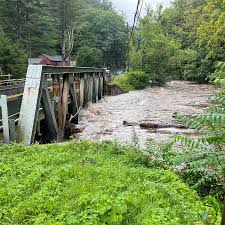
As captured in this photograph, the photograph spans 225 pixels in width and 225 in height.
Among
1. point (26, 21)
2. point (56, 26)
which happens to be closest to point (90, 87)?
point (26, 21)

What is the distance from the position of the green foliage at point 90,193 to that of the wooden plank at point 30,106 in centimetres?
243

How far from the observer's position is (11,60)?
33.3m

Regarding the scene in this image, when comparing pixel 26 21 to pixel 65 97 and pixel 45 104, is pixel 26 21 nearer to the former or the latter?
pixel 65 97

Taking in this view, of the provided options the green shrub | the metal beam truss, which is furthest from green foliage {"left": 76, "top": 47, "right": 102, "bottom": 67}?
the green shrub

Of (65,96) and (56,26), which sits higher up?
(56,26)

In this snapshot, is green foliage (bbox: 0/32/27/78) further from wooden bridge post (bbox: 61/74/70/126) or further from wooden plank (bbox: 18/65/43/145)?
wooden plank (bbox: 18/65/43/145)

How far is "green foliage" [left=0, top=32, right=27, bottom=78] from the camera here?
106 ft

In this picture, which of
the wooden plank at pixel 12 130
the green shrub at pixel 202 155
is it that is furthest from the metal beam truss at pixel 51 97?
the green shrub at pixel 202 155

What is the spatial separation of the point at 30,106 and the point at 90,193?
6.07 m

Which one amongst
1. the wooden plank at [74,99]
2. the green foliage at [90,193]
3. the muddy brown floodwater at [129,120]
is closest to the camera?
the green foliage at [90,193]

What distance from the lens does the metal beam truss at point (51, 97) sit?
10.4 metres

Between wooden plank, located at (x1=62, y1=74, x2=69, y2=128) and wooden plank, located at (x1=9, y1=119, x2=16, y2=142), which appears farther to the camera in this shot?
wooden plank, located at (x1=62, y1=74, x2=69, y2=128)

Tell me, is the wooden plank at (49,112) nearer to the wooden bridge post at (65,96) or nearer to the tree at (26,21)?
the wooden bridge post at (65,96)

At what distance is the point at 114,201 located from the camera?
4.68 meters
